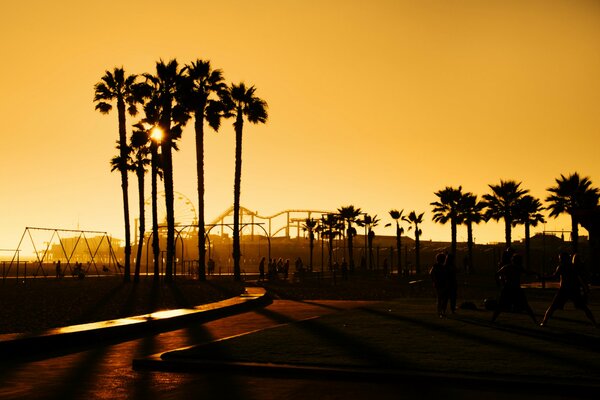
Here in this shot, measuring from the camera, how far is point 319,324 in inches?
712

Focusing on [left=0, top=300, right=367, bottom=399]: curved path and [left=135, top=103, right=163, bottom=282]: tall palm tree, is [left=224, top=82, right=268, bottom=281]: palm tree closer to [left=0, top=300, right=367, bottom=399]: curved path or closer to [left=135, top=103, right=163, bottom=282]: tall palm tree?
[left=135, top=103, right=163, bottom=282]: tall palm tree

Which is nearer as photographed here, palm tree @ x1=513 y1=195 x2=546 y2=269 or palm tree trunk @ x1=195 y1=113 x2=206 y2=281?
palm tree trunk @ x1=195 y1=113 x2=206 y2=281

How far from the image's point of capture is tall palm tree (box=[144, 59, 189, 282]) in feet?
142

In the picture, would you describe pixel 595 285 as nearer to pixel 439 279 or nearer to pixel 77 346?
pixel 439 279

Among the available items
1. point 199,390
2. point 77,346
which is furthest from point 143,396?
point 77,346

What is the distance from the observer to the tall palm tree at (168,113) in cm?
4331

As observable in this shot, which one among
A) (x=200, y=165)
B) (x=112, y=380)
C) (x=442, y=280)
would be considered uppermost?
(x=200, y=165)

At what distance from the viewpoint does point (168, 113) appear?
43906mm

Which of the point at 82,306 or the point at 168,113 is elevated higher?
the point at 168,113

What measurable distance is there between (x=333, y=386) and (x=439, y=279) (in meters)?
10.2

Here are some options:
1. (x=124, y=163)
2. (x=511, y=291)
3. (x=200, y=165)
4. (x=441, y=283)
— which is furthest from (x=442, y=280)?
(x=124, y=163)

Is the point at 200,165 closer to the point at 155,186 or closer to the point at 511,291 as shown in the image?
the point at 155,186

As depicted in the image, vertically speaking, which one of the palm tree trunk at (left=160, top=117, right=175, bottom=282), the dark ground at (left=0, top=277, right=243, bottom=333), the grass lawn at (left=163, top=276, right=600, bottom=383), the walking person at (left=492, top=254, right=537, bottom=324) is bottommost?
the dark ground at (left=0, top=277, right=243, bottom=333)

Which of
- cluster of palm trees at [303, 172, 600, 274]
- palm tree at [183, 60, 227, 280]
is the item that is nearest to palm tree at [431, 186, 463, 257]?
cluster of palm trees at [303, 172, 600, 274]
